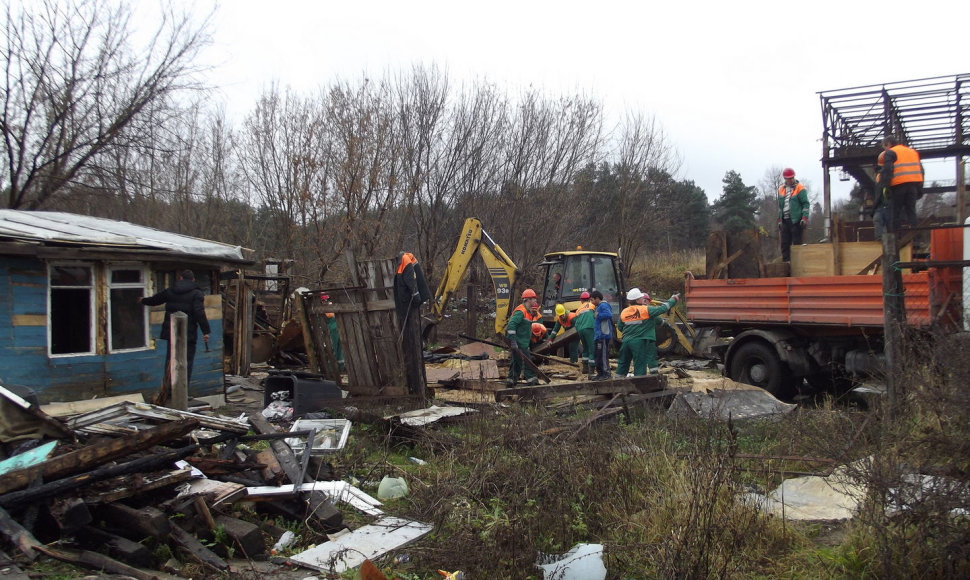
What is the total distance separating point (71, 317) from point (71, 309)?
0.50 ft

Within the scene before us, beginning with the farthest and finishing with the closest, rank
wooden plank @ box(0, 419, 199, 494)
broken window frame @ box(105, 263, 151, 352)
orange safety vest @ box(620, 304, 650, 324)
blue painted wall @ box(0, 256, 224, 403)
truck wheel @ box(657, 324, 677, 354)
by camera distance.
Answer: truck wheel @ box(657, 324, 677, 354) < orange safety vest @ box(620, 304, 650, 324) < broken window frame @ box(105, 263, 151, 352) < blue painted wall @ box(0, 256, 224, 403) < wooden plank @ box(0, 419, 199, 494)

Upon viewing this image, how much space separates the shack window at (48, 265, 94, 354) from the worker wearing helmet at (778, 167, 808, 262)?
420 inches

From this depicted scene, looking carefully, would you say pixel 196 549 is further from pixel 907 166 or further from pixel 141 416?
pixel 907 166

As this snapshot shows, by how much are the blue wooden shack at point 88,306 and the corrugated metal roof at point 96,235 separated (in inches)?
0.6

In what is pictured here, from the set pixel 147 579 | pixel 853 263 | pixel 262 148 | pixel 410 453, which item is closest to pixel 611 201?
pixel 262 148

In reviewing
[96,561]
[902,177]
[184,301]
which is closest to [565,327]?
[902,177]

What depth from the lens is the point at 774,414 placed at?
7785mm

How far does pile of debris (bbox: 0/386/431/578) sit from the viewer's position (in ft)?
14.3

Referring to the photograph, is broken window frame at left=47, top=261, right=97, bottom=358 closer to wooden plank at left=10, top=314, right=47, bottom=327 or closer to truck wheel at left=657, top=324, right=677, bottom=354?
wooden plank at left=10, top=314, right=47, bottom=327

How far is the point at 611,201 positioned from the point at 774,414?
63.5 feet

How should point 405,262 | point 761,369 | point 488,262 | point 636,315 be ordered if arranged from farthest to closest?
point 488,262, point 636,315, point 761,369, point 405,262

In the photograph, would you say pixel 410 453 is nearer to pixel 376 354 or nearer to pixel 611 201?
pixel 376 354

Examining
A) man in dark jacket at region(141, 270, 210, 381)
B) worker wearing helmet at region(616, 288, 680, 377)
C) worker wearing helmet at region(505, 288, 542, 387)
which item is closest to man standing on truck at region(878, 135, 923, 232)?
worker wearing helmet at region(616, 288, 680, 377)

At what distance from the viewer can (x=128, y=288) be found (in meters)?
10.0
